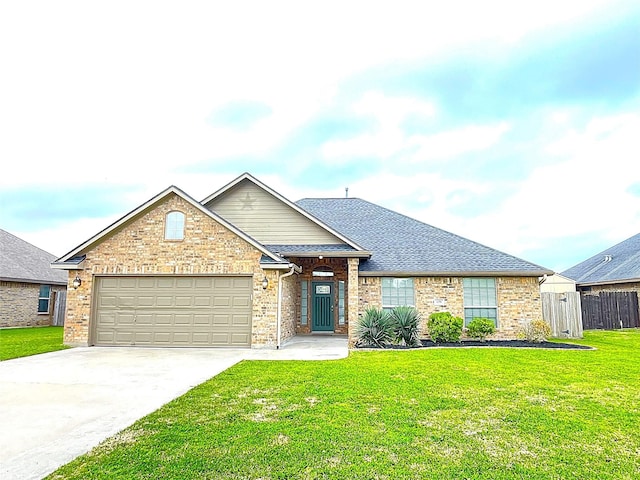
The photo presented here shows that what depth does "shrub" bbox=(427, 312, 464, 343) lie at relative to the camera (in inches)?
530

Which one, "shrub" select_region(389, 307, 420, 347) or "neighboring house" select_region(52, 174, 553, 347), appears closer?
"neighboring house" select_region(52, 174, 553, 347)

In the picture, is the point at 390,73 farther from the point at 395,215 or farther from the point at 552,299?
the point at 552,299

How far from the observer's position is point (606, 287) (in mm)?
23328

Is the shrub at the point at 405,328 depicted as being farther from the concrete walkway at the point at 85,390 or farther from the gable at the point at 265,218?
the gable at the point at 265,218

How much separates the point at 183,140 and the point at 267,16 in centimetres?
862

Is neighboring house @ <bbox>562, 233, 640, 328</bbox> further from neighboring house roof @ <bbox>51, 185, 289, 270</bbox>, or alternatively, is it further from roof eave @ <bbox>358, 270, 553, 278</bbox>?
neighboring house roof @ <bbox>51, 185, 289, 270</bbox>

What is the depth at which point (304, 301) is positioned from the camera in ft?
58.7

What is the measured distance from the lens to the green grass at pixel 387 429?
3873 mm

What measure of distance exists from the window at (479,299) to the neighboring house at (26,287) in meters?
20.0

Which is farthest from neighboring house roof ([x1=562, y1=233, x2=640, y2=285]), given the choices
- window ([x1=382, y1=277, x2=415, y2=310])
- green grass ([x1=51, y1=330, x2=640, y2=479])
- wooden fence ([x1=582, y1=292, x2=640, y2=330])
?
green grass ([x1=51, y1=330, x2=640, y2=479])

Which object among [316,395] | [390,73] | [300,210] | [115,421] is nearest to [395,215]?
[300,210]

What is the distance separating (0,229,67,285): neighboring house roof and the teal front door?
14.2m

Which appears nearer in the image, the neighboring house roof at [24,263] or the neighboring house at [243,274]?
the neighboring house at [243,274]

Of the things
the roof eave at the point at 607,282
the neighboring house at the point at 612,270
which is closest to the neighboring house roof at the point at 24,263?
the roof eave at the point at 607,282
